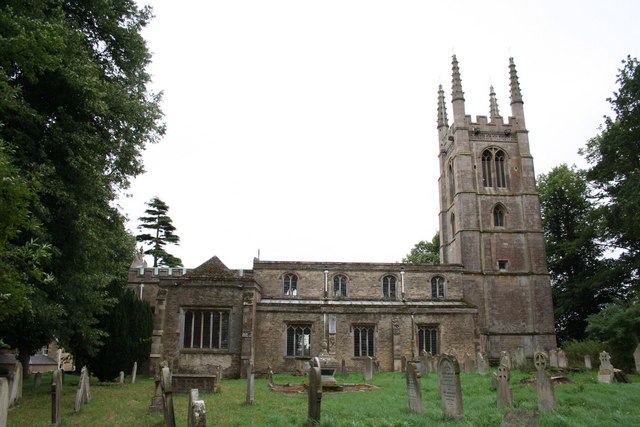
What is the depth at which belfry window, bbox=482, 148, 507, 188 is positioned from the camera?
117 feet

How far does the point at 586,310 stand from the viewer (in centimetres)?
3506

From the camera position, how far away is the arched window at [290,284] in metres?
30.7

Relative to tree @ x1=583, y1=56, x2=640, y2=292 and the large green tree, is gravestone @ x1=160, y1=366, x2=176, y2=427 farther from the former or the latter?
tree @ x1=583, y1=56, x2=640, y2=292

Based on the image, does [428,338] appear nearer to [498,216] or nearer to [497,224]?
[497,224]

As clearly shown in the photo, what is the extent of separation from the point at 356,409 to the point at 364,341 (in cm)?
1628

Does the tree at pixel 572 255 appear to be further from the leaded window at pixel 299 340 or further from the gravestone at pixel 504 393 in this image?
the gravestone at pixel 504 393

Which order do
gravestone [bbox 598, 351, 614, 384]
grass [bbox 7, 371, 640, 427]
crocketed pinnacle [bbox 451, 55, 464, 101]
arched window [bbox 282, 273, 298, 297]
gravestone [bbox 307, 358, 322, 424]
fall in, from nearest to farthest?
grass [bbox 7, 371, 640, 427], gravestone [bbox 307, 358, 322, 424], gravestone [bbox 598, 351, 614, 384], arched window [bbox 282, 273, 298, 297], crocketed pinnacle [bbox 451, 55, 464, 101]

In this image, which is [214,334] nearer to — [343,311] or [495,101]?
[343,311]

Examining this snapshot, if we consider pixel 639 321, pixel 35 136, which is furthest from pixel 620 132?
pixel 35 136

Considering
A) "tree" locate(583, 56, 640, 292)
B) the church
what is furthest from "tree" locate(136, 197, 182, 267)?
"tree" locate(583, 56, 640, 292)

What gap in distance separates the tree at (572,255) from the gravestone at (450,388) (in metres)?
22.5

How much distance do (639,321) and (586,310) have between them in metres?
16.2

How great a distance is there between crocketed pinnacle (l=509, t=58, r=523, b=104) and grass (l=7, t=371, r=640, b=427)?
2523 centimetres

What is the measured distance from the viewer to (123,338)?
23.0 meters
